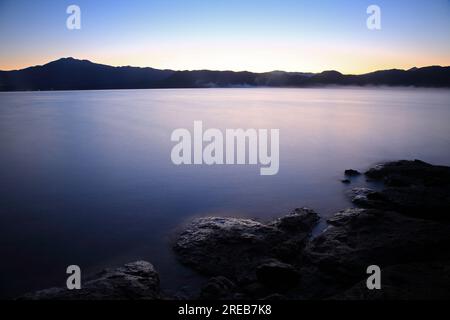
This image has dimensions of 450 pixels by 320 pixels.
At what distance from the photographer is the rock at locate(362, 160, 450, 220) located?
8.48 m

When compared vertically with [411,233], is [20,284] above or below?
below

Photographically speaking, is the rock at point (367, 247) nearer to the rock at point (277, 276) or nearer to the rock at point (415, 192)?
the rock at point (277, 276)

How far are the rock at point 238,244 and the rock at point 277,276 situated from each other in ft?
0.90

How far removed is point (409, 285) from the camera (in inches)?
204

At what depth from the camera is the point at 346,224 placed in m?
8.07

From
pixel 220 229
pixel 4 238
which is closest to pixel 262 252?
pixel 220 229

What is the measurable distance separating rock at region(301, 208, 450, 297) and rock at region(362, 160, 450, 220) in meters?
1.02

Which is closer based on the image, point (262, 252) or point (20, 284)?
point (20, 284)

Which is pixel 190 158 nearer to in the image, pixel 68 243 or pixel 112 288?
pixel 68 243

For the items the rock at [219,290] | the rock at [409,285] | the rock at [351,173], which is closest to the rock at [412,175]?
the rock at [351,173]

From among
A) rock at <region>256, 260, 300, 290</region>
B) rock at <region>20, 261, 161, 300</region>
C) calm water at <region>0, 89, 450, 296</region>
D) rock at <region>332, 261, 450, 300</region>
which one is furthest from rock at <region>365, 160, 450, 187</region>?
rock at <region>20, 261, 161, 300</region>

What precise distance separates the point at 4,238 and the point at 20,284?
2.36 meters

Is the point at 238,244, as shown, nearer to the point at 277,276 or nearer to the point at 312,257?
the point at 277,276
